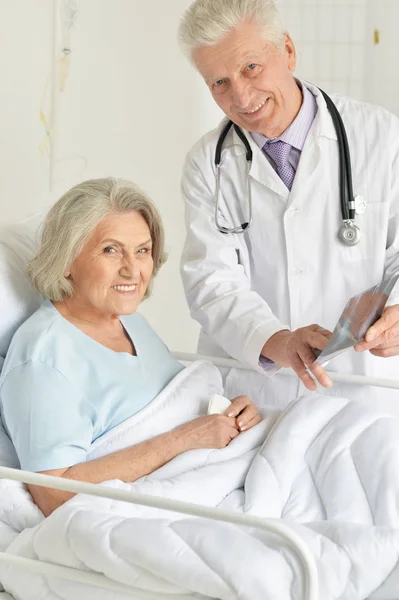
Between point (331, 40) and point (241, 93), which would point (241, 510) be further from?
point (331, 40)

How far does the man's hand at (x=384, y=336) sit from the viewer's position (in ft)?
5.57

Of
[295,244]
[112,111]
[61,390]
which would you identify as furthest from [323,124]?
[112,111]

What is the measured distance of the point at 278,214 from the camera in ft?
6.86

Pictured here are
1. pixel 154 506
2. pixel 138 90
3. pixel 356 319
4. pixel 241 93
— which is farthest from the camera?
pixel 138 90

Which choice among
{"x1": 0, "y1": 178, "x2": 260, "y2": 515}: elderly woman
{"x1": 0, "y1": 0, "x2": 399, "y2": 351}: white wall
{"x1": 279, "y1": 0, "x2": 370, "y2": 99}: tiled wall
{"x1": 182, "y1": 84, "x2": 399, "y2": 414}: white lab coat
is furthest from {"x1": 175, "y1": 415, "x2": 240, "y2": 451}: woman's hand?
{"x1": 279, "y1": 0, "x2": 370, "y2": 99}: tiled wall

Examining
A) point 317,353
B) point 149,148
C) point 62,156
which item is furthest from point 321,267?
point 149,148

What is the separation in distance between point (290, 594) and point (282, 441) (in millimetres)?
513

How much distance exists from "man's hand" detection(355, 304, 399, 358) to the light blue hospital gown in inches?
17.7

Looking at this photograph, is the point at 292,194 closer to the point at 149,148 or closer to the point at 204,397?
the point at 204,397

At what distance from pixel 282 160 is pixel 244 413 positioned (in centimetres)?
60

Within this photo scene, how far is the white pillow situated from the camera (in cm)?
188

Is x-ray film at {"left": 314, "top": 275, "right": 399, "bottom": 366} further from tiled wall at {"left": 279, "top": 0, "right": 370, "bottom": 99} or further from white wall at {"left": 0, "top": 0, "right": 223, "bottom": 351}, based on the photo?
tiled wall at {"left": 279, "top": 0, "right": 370, "bottom": 99}

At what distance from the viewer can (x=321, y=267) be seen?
6.82 feet

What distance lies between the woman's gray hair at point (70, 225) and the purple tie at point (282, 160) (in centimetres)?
37
